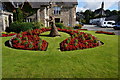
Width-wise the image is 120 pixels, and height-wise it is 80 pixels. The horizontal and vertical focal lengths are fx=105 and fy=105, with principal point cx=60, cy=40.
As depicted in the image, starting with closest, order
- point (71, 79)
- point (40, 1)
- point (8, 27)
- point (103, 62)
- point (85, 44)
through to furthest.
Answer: point (71, 79), point (103, 62), point (85, 44), point (8, 27), point (40, 1)

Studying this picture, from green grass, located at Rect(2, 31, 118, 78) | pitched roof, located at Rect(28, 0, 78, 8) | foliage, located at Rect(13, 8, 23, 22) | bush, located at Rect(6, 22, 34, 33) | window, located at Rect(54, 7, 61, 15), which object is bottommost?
green grass, located at Rect(2, 31, 118, 78)

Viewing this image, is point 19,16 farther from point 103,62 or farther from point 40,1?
point 103,62

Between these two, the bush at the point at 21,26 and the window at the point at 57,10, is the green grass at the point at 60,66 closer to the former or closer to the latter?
the bush at the point at 21,26

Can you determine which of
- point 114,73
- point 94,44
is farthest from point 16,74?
point 94,44

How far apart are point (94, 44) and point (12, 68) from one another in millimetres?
6712

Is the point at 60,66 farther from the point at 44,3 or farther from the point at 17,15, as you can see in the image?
the point at 44,3

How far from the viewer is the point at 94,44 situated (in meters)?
9.14

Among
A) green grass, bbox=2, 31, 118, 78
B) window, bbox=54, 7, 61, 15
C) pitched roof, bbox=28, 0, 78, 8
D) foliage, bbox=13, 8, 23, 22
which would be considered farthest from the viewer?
window, bbox=54, 7, 61, 15

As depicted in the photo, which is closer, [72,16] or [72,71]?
[72,71]

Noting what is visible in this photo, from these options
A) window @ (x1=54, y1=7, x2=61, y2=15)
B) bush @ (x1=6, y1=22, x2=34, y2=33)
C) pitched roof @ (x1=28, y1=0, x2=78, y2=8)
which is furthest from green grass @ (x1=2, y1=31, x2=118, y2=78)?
window @ (x1=54, y1=7, x2=61, y2=15)

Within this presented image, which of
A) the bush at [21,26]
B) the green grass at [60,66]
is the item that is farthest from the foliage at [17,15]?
the green grass at [60,66]

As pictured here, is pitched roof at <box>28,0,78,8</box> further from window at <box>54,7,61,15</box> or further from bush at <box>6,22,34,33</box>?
bush at <box>6,22,34,33</box>

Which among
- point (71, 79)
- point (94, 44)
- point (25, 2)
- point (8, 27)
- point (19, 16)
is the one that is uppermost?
point (25, 2)

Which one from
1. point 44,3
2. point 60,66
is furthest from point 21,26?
point 60,66
